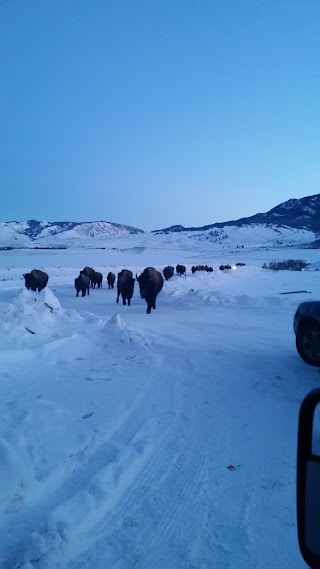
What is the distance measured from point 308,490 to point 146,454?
2500 millimetres

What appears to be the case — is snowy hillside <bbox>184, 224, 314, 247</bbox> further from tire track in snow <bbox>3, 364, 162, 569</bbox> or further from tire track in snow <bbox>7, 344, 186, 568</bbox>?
tire track in snow <bbox>3, 364, 162, 569</bbox>

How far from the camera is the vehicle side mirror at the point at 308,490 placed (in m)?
1.48

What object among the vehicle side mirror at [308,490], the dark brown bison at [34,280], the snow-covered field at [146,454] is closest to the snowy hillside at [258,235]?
the dark brown bison at [34,280]

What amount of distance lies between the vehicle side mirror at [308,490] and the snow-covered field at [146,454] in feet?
4.01

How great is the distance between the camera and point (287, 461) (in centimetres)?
362

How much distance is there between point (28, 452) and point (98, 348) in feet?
13.6

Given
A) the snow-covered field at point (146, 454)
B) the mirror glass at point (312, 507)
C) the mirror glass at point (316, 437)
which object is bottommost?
the snow-covered field at point (146, 454)

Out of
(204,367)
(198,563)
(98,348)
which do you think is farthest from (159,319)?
(198,563)

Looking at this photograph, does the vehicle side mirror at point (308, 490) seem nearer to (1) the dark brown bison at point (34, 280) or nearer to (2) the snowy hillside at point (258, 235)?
(1) the dark brown bison at point (34, 280)

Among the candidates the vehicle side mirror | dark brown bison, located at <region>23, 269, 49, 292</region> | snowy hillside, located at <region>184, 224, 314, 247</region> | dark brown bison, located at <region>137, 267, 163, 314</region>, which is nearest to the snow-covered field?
the vehicle side mirror

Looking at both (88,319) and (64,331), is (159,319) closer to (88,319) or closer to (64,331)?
(88,319)

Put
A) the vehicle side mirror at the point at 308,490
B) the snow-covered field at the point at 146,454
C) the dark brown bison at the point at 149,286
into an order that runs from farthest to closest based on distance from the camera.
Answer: the dark brown bison at the point at 149,286, the snow-covered field at the point at 146,454, the vehicle side mirror at the point at 308,490

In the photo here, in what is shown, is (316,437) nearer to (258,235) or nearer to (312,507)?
(312,507)

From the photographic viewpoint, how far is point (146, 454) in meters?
3.77
